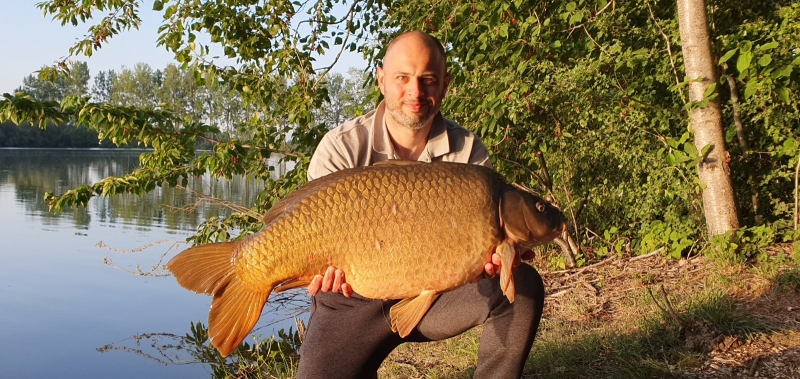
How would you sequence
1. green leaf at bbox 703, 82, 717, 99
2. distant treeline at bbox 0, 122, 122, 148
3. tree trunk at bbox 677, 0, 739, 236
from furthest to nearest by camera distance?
distant treeline at bbox 0, 122, 122, 148 < tree trunk at bbox 677, 0, 739, 236 < green leaf at bbox 703, 82, 717, 99

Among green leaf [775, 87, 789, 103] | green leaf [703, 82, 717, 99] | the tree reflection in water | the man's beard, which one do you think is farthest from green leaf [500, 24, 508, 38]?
the tree reflection in water

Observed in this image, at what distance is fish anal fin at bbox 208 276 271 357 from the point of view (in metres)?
1.53

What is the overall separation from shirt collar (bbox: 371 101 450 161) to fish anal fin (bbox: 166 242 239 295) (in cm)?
54

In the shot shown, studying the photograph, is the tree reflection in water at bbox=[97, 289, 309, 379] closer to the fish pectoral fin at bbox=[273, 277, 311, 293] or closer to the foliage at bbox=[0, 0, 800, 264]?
the foliage at bbox=[0, 0, 800, 264]

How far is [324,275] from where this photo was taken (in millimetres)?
1472

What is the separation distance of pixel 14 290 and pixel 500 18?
5.69m

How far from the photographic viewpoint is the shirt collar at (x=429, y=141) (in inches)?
74.4

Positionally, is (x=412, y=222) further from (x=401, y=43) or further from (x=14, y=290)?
(x=14, y=290)

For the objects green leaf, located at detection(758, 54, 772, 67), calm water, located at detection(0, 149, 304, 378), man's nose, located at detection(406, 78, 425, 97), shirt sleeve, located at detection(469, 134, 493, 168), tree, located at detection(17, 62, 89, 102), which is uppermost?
tree, located at detection(17, 62, 89, 102)

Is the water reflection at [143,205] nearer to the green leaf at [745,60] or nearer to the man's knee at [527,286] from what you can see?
the green leaf at [745,60]

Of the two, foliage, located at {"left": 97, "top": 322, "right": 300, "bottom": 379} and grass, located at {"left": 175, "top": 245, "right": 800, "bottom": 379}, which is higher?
grass, located at {"left": 175, "top": 245, "right": 800, "bottom": 379}

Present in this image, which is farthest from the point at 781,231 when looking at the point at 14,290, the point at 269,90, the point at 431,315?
the point at 14,290

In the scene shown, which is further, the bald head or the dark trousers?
the bald head

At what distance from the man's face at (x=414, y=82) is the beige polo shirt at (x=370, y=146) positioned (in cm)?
8
